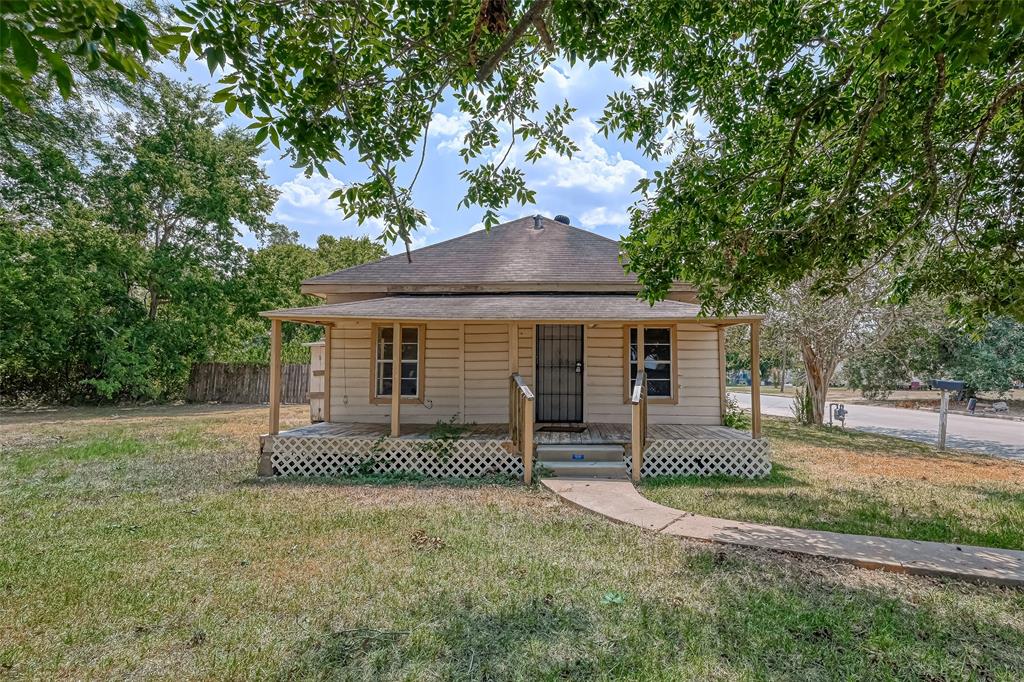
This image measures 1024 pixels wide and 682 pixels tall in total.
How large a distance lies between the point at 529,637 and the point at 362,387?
24.8 feet

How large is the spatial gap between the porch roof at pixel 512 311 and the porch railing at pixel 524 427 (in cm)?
120

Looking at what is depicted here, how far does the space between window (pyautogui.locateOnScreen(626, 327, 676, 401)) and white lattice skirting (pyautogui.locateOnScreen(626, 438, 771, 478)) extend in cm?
189

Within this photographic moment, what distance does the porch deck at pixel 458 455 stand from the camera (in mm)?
7738

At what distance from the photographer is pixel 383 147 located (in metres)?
4.42

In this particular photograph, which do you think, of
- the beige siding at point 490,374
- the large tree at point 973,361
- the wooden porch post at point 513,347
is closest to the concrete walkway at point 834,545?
the wooden porch post at point 513,347

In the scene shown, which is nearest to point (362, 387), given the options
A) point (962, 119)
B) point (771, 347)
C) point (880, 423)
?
point (962, 119)

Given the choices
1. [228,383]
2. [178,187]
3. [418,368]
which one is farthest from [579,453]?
[178,187]

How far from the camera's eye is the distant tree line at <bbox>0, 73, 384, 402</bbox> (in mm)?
15844

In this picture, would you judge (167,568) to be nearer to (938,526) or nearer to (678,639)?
(678,639)

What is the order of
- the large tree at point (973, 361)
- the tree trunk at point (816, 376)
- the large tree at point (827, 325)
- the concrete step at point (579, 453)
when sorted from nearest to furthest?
the concrete step at point (579, 453)
the large tree at point (827, 325)
the tree trunk at point (816, 376)
the large tree at point (973, 361)

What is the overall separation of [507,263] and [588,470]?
5.38 m

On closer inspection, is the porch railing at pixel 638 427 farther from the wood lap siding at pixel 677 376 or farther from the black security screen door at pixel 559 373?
the black security screen door at pixel 559 373

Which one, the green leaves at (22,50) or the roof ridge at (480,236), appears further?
the roof ridge at (480,236)

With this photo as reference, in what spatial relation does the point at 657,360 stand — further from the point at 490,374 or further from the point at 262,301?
the point at 262,301
